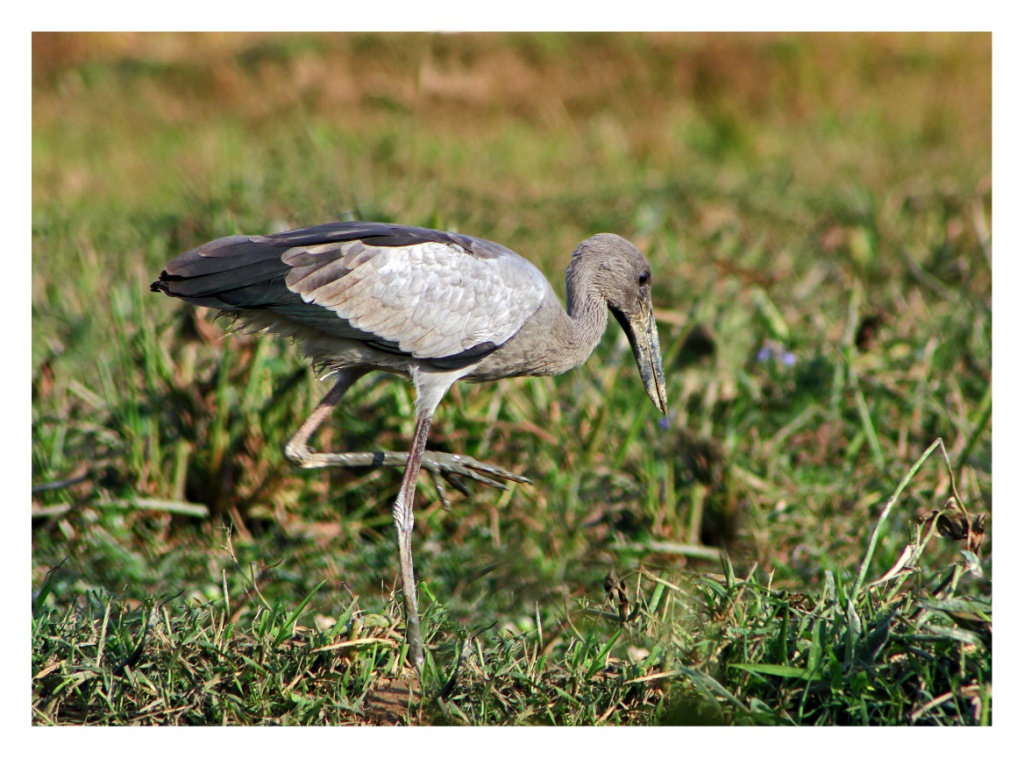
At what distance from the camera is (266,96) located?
868 cm

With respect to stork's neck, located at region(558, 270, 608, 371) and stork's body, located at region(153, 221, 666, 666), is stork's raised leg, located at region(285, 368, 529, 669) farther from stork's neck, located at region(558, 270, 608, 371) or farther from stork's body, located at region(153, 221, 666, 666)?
stork's neck, located at region(558, 270, 608, 371)

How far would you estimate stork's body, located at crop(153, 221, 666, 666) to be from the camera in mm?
3578

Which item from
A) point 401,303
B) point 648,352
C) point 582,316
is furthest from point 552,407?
point 401,303

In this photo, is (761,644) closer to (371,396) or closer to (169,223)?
(371,396)

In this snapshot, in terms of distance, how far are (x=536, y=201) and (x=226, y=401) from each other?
3.48 metres

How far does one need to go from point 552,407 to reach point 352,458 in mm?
1128

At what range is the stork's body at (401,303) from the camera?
11.7 ft

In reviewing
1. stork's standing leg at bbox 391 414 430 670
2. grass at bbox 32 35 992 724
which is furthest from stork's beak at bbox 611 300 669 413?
stork's standing leg at bbox 391 414 430 670

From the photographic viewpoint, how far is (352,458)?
4188mm

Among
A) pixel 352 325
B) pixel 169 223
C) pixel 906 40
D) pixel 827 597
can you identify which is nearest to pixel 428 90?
pixel 169 223

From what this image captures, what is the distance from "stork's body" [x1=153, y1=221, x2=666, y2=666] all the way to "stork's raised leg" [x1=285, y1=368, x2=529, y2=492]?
0.19ft

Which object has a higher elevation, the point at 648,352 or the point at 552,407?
the point at 648,352

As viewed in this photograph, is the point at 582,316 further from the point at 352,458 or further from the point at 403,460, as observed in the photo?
the point at 352,458

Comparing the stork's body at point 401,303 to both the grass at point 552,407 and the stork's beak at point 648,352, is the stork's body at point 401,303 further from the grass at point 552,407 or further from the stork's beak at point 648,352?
the grass at point 552,407
